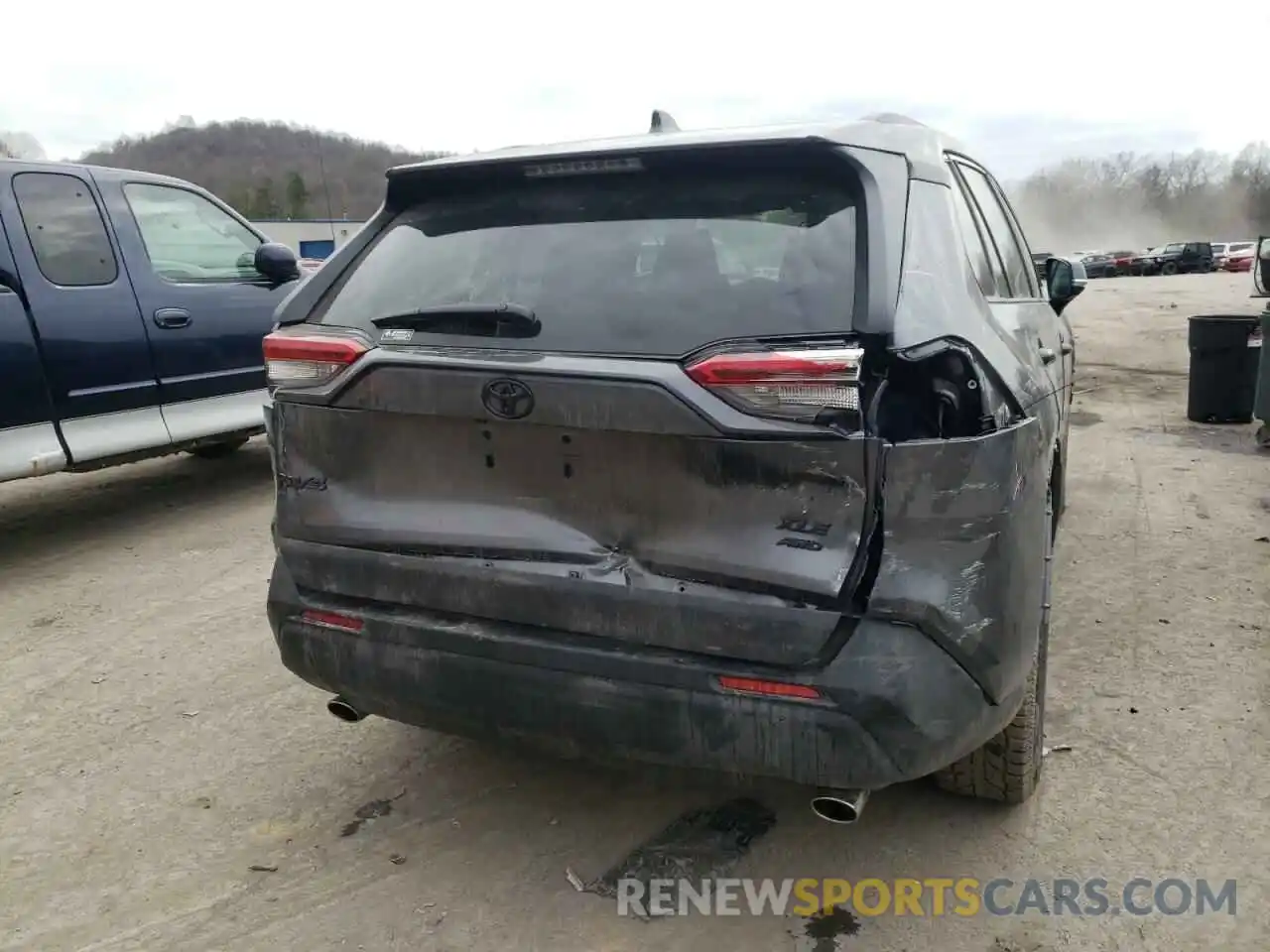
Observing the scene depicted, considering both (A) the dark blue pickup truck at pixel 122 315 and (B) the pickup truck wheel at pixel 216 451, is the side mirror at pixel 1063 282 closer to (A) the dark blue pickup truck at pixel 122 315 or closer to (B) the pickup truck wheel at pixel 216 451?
(A) the dark blue pickup truck at pixel 122 315

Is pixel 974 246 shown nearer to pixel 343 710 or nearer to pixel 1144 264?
pixel 343 710

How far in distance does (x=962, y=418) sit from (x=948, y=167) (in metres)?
1.09

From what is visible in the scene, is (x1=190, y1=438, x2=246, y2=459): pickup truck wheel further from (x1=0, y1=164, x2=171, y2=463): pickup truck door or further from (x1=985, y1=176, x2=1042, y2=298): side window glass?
(x1=985, y1=176, x2=1042, y2=298): side window glass

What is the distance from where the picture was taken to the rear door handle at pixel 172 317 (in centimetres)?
573

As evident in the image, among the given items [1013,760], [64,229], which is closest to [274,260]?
[64,229]

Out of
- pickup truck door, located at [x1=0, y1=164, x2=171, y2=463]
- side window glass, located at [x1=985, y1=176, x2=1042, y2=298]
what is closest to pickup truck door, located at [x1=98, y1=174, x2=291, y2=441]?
pickup truck door, located at [x1=0, y1=164, x2=171, y2=463]

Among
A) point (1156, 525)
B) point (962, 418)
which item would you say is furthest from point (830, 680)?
point (1156, 525)

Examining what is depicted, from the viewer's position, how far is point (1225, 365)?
8.27 m

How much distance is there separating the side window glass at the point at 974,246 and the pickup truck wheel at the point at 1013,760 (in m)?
0.67

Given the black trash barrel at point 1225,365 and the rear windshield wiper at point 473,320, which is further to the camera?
the black trash barrel at point 1225,365

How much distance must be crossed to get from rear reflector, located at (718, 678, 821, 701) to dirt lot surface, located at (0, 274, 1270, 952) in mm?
705

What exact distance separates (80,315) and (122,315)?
248 mm

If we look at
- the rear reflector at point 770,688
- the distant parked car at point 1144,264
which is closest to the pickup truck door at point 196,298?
the rear reflector at point 770,688

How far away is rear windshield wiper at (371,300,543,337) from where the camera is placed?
7.65ft
